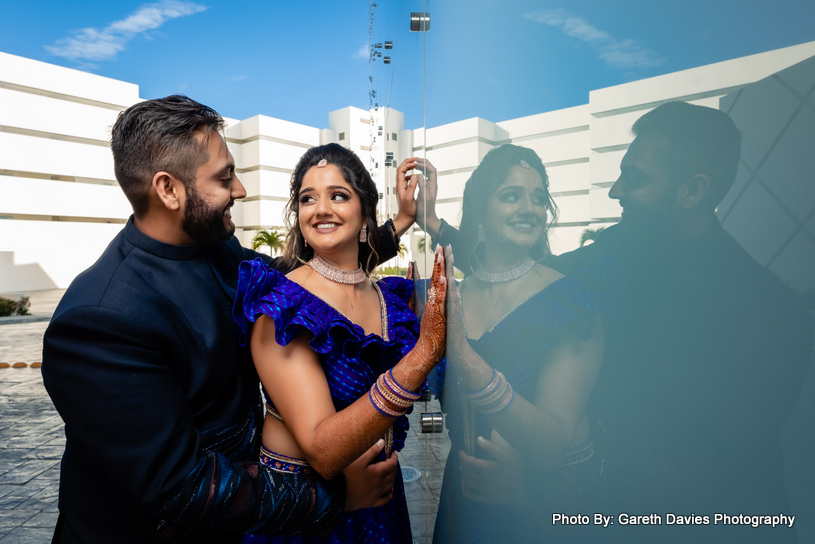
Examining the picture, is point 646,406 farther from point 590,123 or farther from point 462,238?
point 462,238

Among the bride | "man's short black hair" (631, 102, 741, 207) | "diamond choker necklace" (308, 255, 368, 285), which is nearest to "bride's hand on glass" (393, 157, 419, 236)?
the bride

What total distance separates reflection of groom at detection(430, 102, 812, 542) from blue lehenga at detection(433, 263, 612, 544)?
5 cm

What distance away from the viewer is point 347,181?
1458mm

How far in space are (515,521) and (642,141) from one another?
60cm

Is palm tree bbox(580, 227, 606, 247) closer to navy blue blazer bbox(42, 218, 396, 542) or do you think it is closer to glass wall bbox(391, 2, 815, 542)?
glass wall bbox(391, 2, 815, 542)

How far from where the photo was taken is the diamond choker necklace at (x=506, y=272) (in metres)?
0.62

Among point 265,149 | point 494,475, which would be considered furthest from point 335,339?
point 265,149

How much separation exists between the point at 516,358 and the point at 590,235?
1.02ft

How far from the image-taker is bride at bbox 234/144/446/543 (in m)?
1.11

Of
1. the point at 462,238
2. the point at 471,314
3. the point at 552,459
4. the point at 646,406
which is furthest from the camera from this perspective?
the point at 462,238

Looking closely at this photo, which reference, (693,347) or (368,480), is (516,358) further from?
(368,480)

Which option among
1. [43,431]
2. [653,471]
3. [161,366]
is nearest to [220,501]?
[161,366]

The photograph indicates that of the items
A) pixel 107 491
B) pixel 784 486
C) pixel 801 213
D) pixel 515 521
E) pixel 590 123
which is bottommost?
pixel 107 491

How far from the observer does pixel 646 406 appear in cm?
34
